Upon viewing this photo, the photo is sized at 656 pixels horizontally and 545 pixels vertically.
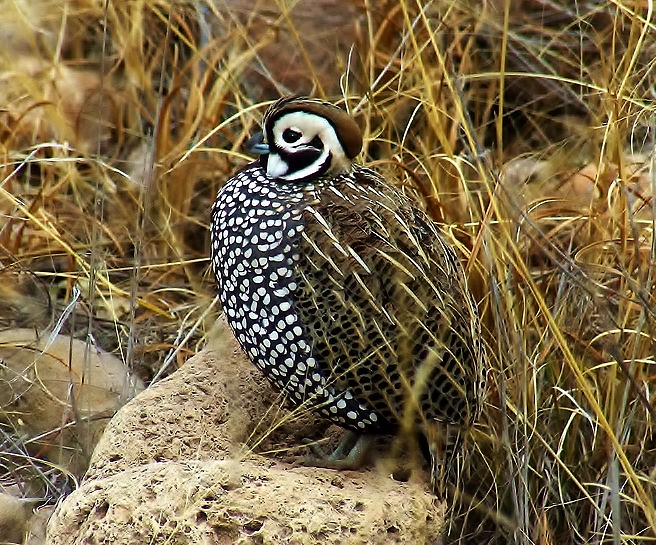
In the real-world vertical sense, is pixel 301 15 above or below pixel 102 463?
A: above

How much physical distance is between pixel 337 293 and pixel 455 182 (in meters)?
Answer: 1.48

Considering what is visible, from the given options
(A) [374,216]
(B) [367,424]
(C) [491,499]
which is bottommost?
(C) [491,499]

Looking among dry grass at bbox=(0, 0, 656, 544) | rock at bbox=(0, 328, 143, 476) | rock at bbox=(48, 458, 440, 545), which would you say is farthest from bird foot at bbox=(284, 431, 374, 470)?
rock at bbox=(0, 328, 143, 476)

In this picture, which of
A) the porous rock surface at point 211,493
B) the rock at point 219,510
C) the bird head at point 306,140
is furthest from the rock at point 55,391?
the bird head at point 306,140

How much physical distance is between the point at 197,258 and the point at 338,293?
70.5 inches

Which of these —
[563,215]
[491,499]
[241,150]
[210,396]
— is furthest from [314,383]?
[241,150]

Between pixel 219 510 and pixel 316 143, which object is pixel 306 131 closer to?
pixel 316 143

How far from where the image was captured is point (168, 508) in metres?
2.65

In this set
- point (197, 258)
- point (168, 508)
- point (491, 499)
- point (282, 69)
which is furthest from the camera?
point (282, 69)

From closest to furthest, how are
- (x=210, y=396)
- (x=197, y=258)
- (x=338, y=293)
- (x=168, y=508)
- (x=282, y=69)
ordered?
1. (x=168, y=508)
2. (x=338, y=293)
3. (x=210, y=396)
4. (x=197, y=258)
5. (x=282, y=69)

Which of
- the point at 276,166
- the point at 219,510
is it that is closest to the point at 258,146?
the point at 276,166

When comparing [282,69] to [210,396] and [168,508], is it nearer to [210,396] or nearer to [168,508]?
[210,396]

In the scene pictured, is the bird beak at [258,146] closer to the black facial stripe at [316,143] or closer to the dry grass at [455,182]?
the black facial stripe at [316,143]

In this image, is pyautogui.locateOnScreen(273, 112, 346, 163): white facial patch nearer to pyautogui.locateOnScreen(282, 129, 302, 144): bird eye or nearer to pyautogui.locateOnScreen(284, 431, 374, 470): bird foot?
pyautogui.locateOnScreen(282, 129, 302, 144): bird eye
